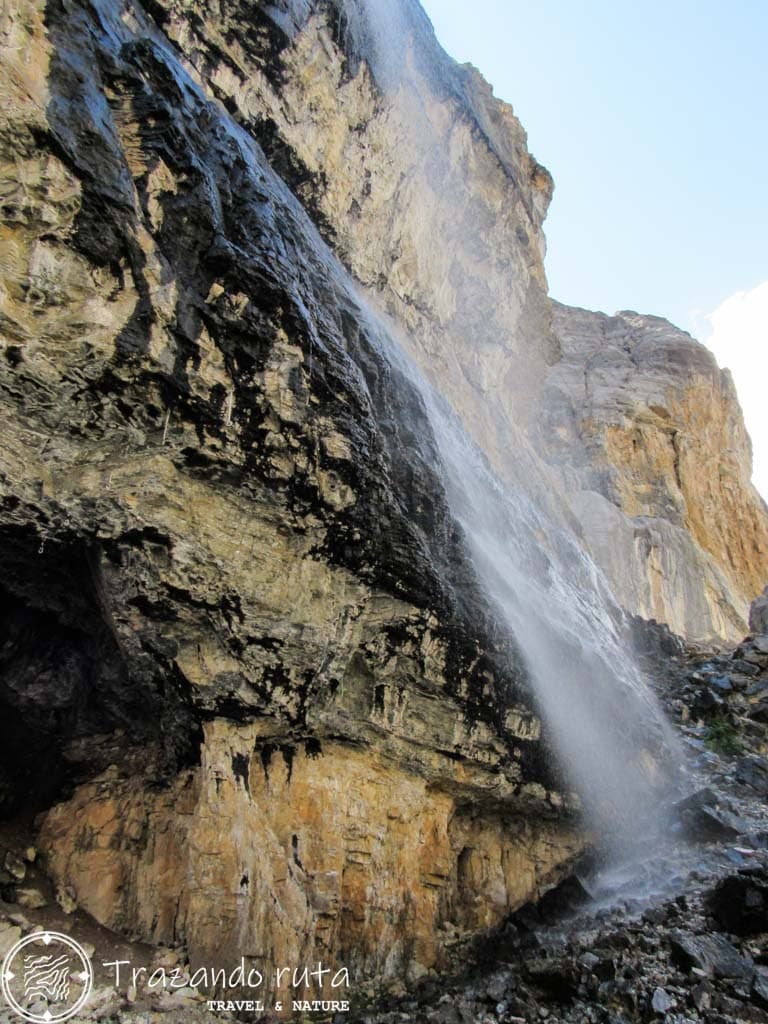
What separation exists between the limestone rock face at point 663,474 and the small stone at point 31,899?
75.3 ft

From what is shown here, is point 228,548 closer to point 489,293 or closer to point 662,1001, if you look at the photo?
point 662,1001

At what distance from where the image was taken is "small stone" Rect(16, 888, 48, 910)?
7492 mm

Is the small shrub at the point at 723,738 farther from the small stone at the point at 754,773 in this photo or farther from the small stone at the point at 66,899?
the small stone at the point at 66,899

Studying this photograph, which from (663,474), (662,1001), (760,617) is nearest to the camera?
(662,1001)

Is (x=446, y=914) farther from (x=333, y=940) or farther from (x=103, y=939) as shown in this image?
(x=103, y=939)

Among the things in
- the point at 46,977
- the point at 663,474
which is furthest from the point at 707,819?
the point at 663,474

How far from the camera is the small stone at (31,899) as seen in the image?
7.49 meters

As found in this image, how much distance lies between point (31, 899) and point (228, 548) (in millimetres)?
4904

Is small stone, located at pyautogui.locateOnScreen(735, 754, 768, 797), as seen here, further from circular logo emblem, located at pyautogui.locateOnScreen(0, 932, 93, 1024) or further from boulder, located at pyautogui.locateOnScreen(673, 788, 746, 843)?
circular logo emblem, located at pyautogui.locateOnScreen(0, 932, 93, 1024)

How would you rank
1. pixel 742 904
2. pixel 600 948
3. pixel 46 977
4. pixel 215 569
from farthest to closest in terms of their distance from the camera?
pixel 742 904, pixel 600 948, pixel 215 569, pixel 46 977

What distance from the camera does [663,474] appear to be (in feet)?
109

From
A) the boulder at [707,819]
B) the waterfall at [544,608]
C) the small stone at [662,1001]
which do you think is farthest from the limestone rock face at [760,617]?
the small stone at [662,1001]

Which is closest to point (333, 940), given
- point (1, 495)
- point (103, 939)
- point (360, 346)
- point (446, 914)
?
point (446, 914)

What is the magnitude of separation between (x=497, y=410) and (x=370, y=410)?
516 inches
